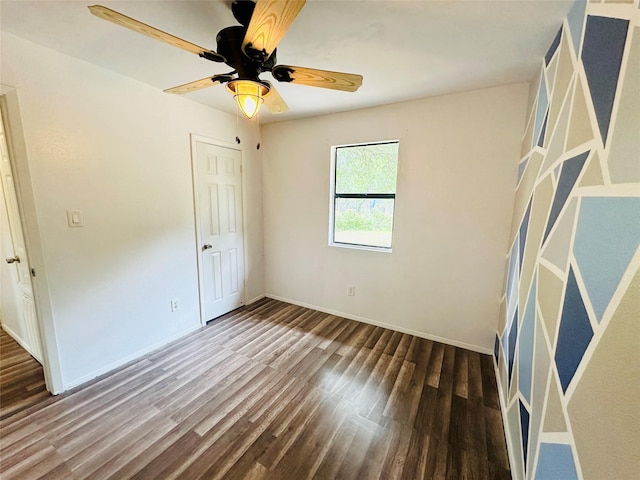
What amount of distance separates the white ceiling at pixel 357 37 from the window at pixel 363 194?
0.77 m

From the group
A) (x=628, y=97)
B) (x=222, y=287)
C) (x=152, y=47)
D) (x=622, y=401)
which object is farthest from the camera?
(x=222, y=287)

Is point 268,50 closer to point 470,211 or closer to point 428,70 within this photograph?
point 428,70

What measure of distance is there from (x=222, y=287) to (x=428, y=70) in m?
3.01

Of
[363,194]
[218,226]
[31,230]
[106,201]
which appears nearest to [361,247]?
[363,194]

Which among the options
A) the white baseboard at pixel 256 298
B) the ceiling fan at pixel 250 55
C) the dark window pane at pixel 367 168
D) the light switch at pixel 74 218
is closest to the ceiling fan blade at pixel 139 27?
the ceiling fan at pixel 250 55

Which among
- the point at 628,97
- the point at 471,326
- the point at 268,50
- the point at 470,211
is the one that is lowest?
the point at 471,326

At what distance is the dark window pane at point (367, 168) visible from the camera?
9.06 ft

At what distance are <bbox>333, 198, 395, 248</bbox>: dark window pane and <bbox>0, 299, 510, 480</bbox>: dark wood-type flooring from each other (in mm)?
1172

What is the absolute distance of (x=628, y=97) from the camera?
2.44 ft

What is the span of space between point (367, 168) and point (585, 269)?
2.28 metres

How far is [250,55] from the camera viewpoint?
1.22 meters

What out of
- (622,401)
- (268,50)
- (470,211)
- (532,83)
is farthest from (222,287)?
(532,83)

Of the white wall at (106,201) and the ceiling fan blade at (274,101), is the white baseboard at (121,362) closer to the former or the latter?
the white wall at (106,201)

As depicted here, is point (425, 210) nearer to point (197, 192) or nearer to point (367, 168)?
point (367, 168)
